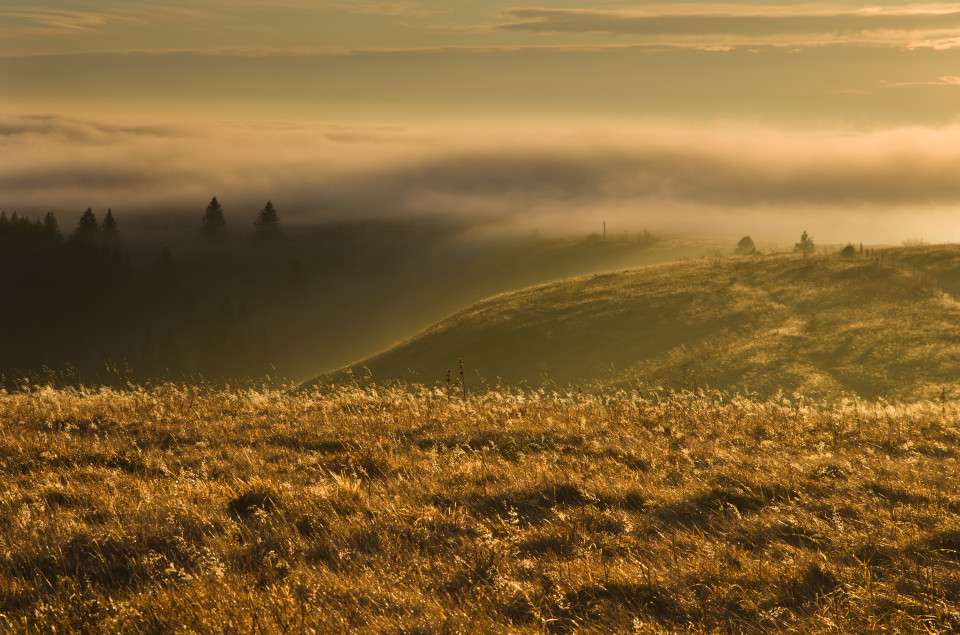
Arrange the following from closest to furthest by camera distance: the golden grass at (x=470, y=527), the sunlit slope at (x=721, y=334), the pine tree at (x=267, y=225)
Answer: the golden grass at (x=470, y=527)
the sunlit slope at (x=721, y=334)
the pine tree at (x=267, y=225)

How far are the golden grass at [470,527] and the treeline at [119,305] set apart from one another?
120 meters

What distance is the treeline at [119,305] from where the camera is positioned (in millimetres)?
130250

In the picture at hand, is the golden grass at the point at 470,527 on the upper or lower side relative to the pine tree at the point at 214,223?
lower

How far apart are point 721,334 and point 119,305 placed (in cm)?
13350

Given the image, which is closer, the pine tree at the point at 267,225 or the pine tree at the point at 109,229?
the pine tree at the point at 109,229

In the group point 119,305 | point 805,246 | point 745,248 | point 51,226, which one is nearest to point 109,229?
point 51,226

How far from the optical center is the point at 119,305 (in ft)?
489

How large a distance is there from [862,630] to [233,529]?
4.72 m

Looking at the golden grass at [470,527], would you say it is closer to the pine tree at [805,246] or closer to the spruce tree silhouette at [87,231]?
the pine tree at [805,246]

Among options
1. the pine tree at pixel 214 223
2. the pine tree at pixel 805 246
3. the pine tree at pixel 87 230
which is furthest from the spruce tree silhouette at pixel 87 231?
the pine tree at pixel 805 246

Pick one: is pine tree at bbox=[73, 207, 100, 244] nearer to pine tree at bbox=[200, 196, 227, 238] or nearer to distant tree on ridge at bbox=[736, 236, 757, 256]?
pine tree at bbox=[200, 196, 227, 238]

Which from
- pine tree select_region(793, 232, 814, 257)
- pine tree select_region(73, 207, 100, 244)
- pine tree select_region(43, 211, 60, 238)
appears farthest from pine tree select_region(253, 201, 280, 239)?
pine tree select_region(793, 232, 814, 257)

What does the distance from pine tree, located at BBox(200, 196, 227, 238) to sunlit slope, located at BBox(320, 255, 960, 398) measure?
421 ft

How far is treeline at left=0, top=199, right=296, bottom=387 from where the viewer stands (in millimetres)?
130250
